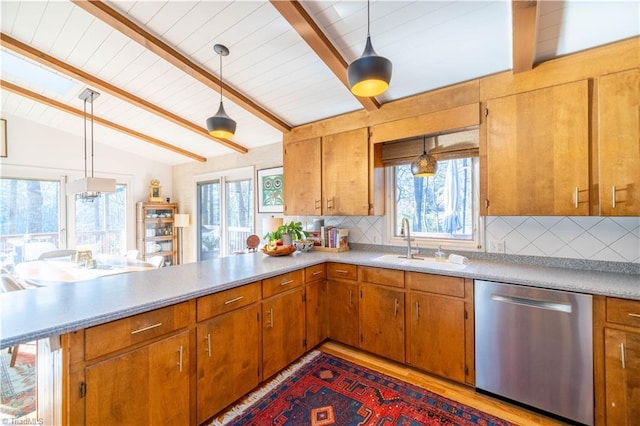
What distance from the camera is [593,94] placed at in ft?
5.71

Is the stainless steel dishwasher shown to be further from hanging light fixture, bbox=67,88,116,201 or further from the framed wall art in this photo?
hanging light fixture, bbox=67,88,116,201

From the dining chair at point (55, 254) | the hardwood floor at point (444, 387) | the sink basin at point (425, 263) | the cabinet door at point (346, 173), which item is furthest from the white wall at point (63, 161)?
the sink basin at point (425, 263)

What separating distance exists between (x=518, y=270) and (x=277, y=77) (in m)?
2.57

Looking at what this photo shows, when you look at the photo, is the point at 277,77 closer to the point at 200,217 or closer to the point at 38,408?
the point at 38,408

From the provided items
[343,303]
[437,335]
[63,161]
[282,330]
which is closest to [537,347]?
[437,335]

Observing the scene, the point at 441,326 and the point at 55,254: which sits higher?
the point at 55,254

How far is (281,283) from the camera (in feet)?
7.14

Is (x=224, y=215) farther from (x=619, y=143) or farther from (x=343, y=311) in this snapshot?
(x=619, y=143)

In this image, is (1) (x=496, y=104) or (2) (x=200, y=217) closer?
(1) (x=496, y=104)

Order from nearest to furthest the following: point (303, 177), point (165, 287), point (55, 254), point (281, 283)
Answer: point (165, 287)
point (281, 283)
point (303, 177)
point (55, 254)

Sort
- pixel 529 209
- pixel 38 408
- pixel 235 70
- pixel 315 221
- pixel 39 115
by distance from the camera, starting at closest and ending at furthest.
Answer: pixel 38 408 < pixel 529 209 < pixel 235 70 < pixel 315 221 < pixel 39 115

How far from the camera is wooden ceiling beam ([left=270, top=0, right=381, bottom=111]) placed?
65.3 inches

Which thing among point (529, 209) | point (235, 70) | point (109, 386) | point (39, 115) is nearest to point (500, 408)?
point (529, 209)

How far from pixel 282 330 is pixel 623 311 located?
2.16 metres
